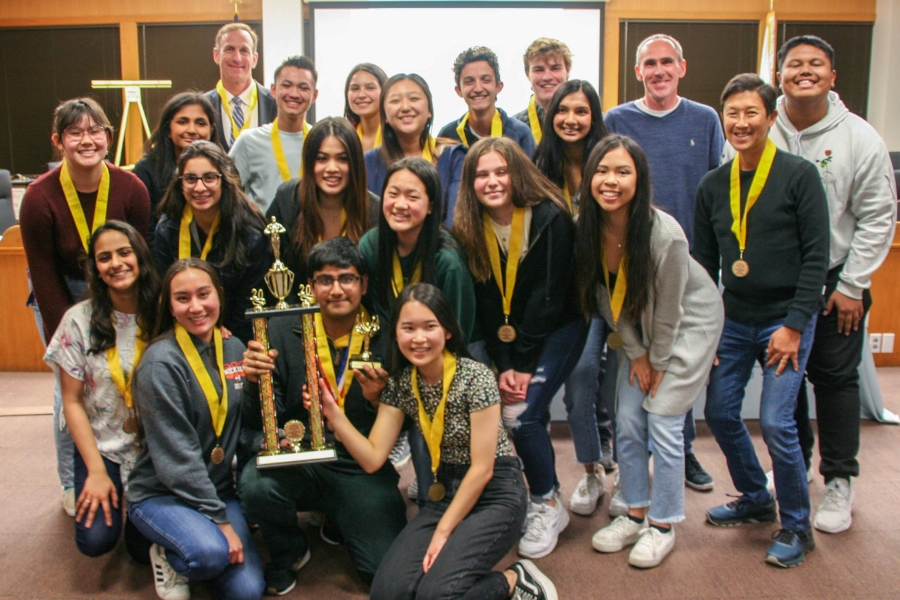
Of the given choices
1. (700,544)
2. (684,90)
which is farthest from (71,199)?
(684,90)

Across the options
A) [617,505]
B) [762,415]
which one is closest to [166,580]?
[617,505]

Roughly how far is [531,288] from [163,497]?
1.33 m

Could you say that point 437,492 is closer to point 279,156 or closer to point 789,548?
point 789,548

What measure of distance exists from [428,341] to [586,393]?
0.79m

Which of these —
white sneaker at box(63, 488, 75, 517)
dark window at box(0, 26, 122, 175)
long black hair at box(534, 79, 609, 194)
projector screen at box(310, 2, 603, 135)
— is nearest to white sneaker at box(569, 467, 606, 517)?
long black hair at box(534, 79, 609, 194)

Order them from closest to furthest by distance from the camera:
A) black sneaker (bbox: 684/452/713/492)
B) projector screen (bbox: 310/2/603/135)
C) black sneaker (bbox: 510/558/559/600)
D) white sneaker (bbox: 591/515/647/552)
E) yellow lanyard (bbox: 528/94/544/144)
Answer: black sneaker (bbox: 510/558/559/600) → white sneaker (bbox: 591/515/647/552) → black sneaker (bbox: 684/452/713/492) → yellow lanyard (bbox: 528/94/544/144) → projector screen (bbox: 310/2/603/135)

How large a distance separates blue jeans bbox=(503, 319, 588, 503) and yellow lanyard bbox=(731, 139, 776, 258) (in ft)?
1.91

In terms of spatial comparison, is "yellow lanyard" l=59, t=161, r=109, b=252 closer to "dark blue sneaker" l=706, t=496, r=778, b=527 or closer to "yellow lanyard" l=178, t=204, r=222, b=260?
"yellow lanyard" l=178, t=204, r=222, b=260

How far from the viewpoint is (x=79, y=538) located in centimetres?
233

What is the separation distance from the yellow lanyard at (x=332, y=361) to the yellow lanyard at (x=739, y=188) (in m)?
1.25

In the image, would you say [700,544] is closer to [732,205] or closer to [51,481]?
[732,205]

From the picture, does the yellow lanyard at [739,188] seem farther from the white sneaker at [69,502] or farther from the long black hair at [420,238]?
the white sneaker at [69,502]

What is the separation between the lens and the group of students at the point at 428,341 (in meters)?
2.19

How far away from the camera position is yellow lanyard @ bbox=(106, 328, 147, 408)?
240 centimetres
